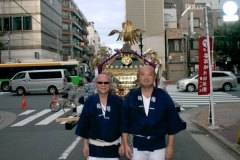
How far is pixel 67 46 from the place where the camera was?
260 feet

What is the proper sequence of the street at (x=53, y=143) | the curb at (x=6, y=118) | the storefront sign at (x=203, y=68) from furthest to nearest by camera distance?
the curb at (x=6, y=118) → the storefront sign at (x=203, y=68) → the street at (x=53, y=143)

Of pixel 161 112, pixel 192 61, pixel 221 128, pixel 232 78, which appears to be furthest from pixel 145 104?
pixel 192 61

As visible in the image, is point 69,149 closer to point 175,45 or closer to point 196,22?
point 175,45

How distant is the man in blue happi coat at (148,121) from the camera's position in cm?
438

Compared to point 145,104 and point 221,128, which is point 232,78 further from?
point 145,104

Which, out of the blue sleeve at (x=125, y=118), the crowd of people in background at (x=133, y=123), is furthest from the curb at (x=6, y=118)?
the blue sleeve at (x=125, y=118)

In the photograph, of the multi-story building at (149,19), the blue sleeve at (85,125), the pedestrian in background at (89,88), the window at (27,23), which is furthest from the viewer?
the window at (27,23)

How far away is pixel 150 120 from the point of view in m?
4.35

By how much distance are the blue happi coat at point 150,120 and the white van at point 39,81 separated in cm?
2614

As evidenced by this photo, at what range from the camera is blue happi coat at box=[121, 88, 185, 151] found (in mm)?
4371

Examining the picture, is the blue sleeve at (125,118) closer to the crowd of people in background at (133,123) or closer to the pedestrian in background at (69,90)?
the crowd of people in background at (133,123)

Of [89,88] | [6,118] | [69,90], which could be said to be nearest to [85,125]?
[89,88]

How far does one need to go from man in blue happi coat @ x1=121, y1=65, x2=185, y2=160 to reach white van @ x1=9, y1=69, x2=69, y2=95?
2614 centimetres

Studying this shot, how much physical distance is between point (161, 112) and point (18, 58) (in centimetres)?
4972
